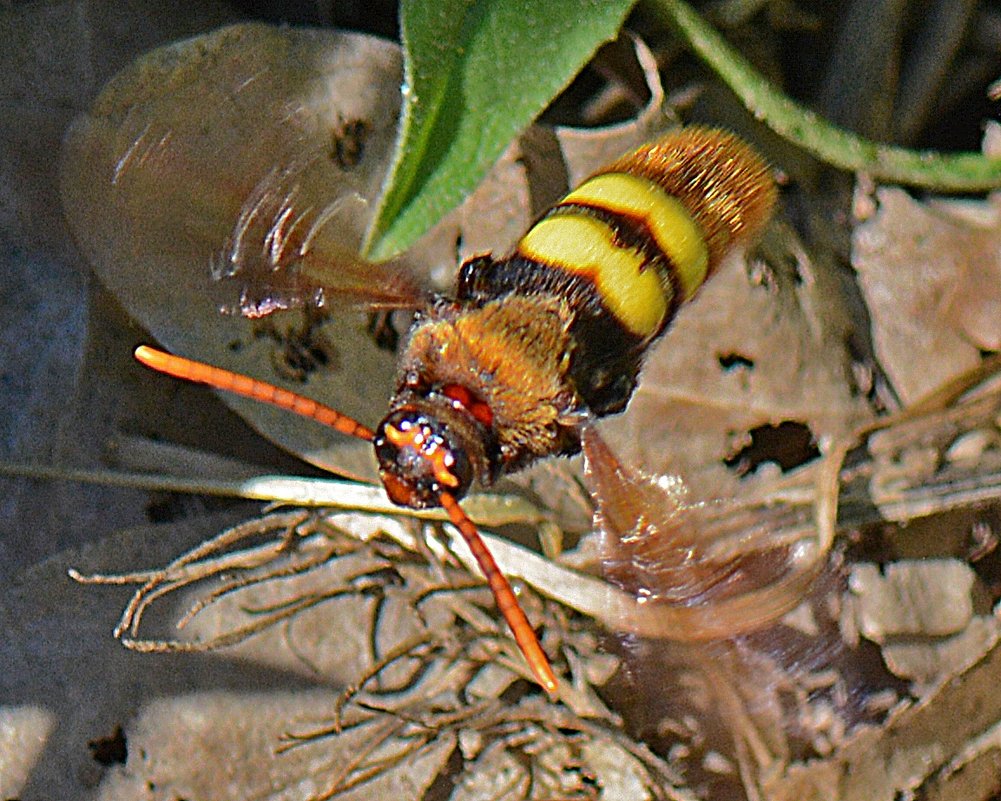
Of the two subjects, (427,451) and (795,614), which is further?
(795,614)

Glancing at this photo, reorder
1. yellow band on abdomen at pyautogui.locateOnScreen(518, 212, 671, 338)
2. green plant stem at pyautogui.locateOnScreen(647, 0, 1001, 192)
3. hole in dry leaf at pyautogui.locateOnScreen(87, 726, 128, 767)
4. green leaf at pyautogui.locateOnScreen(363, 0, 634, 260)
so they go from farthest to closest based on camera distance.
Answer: green plant stem at pyautogui.locateOnScreen(647, 0, 1001, 192) < hole in dry leaf at pyautogui.locateOnScreen(87, 726, 128, 767) < yellow band on abdomen at pyautogui.locateOnScreen(518, 212, 671, 338) < green leaf at pyautogui.locateOnScreen(363, 0, 634, 260)

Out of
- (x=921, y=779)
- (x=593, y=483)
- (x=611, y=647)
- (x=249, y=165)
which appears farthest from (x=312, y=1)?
(x=921, y=779)

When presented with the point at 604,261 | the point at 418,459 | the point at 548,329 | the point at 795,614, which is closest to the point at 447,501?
the point at 418,459

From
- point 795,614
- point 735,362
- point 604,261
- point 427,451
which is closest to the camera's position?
point 427,451

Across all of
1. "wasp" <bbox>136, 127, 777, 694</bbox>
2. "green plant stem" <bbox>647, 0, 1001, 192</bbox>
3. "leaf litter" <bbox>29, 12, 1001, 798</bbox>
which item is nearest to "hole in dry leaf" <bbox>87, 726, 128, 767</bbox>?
"leaf litter" <bbox>29, 12, 1001, 798</bbox>

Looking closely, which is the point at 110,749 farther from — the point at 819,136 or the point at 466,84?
the point at 819,136

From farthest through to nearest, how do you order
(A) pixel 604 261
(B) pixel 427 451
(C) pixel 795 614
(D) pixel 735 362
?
1. (D) pixel 735 362
2. (C) pixel 795 614
3. (A) pixel 604 261
4. (B) pixel 427 451

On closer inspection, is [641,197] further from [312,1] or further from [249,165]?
[312,1]

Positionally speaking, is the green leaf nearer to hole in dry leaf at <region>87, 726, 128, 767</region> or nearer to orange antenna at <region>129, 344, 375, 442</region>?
orange antenna at <region>129, 344, 375, 442</region>
